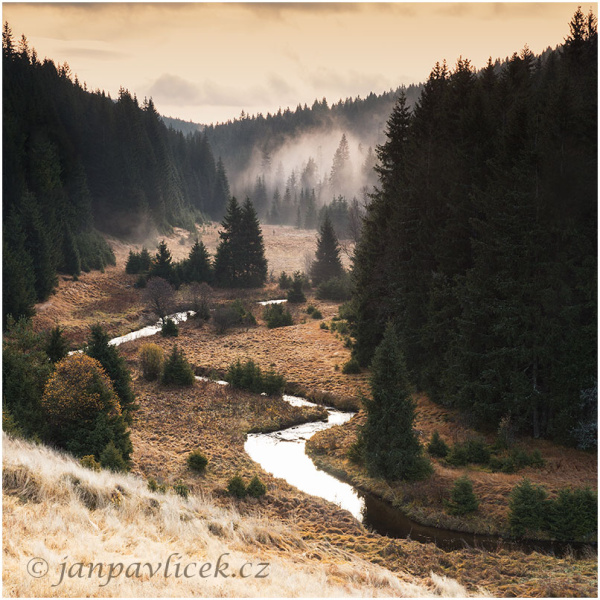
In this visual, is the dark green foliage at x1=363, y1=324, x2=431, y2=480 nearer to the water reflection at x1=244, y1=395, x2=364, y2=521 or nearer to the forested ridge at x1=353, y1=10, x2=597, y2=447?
the water reflection at x1=244, y1=395, x2=364, y2=521

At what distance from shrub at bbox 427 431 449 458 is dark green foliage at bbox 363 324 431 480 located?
77.2 inches

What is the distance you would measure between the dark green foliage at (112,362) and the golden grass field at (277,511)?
6.35 ft

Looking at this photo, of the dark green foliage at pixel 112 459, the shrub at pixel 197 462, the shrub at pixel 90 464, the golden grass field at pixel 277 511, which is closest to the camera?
the golden grass field at pixel 277 511

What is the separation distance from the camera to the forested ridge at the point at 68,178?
50156mm

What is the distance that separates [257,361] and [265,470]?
1689cm

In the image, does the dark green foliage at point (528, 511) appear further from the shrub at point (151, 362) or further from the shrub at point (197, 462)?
the shrub at point (151, 362)

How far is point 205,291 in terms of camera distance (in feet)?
181

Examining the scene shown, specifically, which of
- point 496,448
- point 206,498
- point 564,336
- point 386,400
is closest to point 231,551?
point 206,498

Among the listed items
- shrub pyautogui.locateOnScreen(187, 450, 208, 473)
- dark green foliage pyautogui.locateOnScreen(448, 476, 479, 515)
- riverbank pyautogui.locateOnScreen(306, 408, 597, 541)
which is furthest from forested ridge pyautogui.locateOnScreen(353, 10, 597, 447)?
shrub pyautogui.locateOnScreen(187, 450, 208, 473)

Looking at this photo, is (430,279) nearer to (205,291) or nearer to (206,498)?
(206,498)

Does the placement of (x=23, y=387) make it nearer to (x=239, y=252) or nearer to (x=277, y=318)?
(x=277, y=318)

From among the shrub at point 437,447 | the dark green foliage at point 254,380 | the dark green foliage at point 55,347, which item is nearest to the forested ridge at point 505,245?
the shrub at point 437,447

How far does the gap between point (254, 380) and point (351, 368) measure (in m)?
6.71

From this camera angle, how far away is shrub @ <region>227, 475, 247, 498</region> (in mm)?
19203
